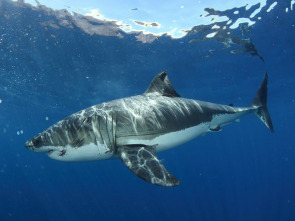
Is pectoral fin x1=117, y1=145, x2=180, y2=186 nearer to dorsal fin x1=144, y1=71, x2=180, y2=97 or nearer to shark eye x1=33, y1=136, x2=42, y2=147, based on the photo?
shark eye x1=33, y1=136, x2=42, y2=147

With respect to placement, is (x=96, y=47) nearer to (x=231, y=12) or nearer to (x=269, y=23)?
(x=231, y=12)

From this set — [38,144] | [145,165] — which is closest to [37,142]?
[38,144]

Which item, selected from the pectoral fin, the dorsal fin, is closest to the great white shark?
the pectoral fin

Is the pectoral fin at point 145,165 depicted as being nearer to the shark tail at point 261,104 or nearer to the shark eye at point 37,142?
the shark eye at point 37,142

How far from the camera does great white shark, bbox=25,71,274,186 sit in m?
3.30

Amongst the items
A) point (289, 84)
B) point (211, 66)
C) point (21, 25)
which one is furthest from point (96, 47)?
point (289, 84)

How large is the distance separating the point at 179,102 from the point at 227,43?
11.6 meters

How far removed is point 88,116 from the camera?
161 inches

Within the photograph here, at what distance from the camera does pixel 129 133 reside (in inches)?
151

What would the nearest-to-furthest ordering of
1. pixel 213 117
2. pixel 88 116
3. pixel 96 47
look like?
pixel 88 116 → pixel 213 117 → pixel 96 47

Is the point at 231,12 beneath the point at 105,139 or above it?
above

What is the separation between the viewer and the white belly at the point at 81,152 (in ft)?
11.9

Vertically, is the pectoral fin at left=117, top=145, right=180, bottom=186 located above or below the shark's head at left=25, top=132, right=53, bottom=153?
below

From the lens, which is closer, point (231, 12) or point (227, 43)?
point (231, 12)
